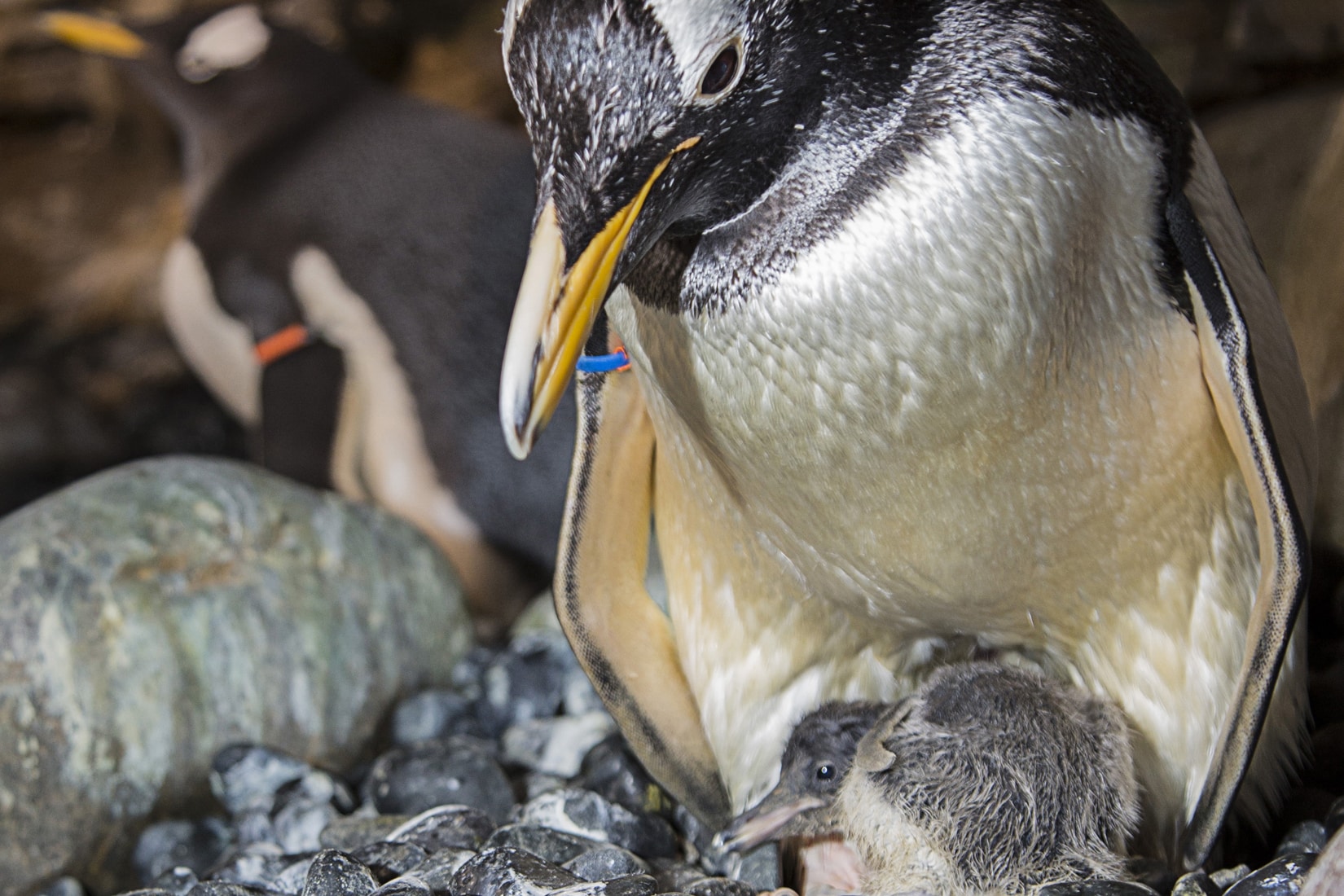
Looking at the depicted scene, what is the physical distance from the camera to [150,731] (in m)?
1.51

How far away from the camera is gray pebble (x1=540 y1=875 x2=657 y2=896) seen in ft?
3.55

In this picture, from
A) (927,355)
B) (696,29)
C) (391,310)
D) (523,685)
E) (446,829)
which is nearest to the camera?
(696,29)

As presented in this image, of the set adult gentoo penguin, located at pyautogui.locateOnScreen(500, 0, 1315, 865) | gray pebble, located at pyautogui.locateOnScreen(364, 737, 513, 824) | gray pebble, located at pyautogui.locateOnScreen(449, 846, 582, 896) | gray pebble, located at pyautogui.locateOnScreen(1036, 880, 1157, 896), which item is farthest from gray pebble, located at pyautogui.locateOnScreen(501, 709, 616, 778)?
gray pebble, located at pyautogui.locateOnScreen(1036, 880, 1157, 896)

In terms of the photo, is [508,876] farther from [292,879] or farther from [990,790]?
[990,790]

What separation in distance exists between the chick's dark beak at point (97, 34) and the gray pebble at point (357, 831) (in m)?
1.76

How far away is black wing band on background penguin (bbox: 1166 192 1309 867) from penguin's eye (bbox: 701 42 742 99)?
397 millimetres

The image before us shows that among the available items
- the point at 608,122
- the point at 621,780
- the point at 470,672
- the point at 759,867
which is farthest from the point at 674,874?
the point at 608,122

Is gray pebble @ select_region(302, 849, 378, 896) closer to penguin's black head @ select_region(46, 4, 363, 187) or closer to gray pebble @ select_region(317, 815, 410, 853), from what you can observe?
gray pebble @ select_region(317, 815, 410, 853)

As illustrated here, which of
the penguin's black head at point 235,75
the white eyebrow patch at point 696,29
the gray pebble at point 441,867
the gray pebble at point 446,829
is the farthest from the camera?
the penguin's black head at point 235,75

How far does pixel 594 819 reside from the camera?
1.35 metres

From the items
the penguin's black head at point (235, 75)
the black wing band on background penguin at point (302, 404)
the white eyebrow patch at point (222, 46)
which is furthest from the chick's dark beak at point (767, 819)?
the white eyebrow patch at point (222, 46)

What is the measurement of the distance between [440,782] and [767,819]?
1.43 feet

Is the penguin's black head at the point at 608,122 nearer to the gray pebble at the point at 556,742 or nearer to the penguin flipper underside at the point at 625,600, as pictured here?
the penguin flipper underside at the point at 625,600

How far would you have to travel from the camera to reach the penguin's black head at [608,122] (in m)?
0.86
